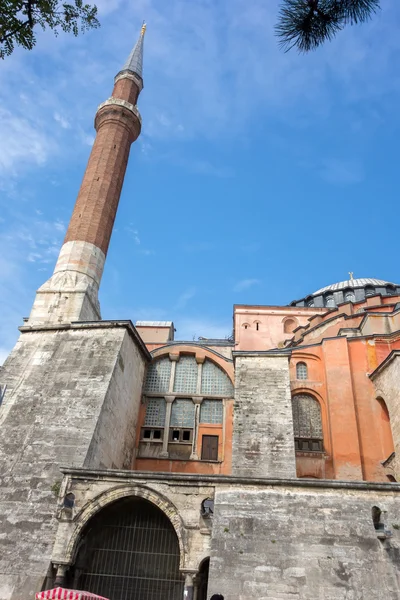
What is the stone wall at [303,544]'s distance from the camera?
865cm

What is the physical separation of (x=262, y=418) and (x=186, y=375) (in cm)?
417

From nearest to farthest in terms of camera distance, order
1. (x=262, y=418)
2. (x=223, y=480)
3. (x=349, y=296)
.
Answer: (x=223, y=480), (x=262, y=418), (x=349, y=296)

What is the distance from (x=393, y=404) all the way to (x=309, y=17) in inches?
474

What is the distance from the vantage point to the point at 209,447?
49.9 feet

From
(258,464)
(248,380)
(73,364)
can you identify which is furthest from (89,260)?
(258,464)

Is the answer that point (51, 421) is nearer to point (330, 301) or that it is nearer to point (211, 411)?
point (211, 411)

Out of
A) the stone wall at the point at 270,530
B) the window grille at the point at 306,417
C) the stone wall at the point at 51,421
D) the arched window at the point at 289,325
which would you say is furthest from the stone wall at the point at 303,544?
the arched window at the point at 289,325

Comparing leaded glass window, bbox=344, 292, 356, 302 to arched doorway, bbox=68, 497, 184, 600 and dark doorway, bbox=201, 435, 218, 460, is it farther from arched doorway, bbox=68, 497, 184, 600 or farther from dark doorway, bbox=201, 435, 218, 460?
arched doorway, bbox=68, 497, 184, 600

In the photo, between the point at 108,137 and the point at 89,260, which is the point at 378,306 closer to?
the point at 89,260

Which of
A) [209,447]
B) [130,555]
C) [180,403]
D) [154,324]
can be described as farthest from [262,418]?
[154,324]

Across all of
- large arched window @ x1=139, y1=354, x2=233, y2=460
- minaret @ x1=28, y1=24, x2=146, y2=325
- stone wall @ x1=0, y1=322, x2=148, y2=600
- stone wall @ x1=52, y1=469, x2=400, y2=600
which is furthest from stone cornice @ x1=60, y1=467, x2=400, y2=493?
minaret @ x1=28, y1=24, x2=146, y2=325

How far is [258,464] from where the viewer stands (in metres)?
12.4

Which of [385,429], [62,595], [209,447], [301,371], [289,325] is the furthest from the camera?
[289,325]

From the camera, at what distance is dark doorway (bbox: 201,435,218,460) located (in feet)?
49.2
